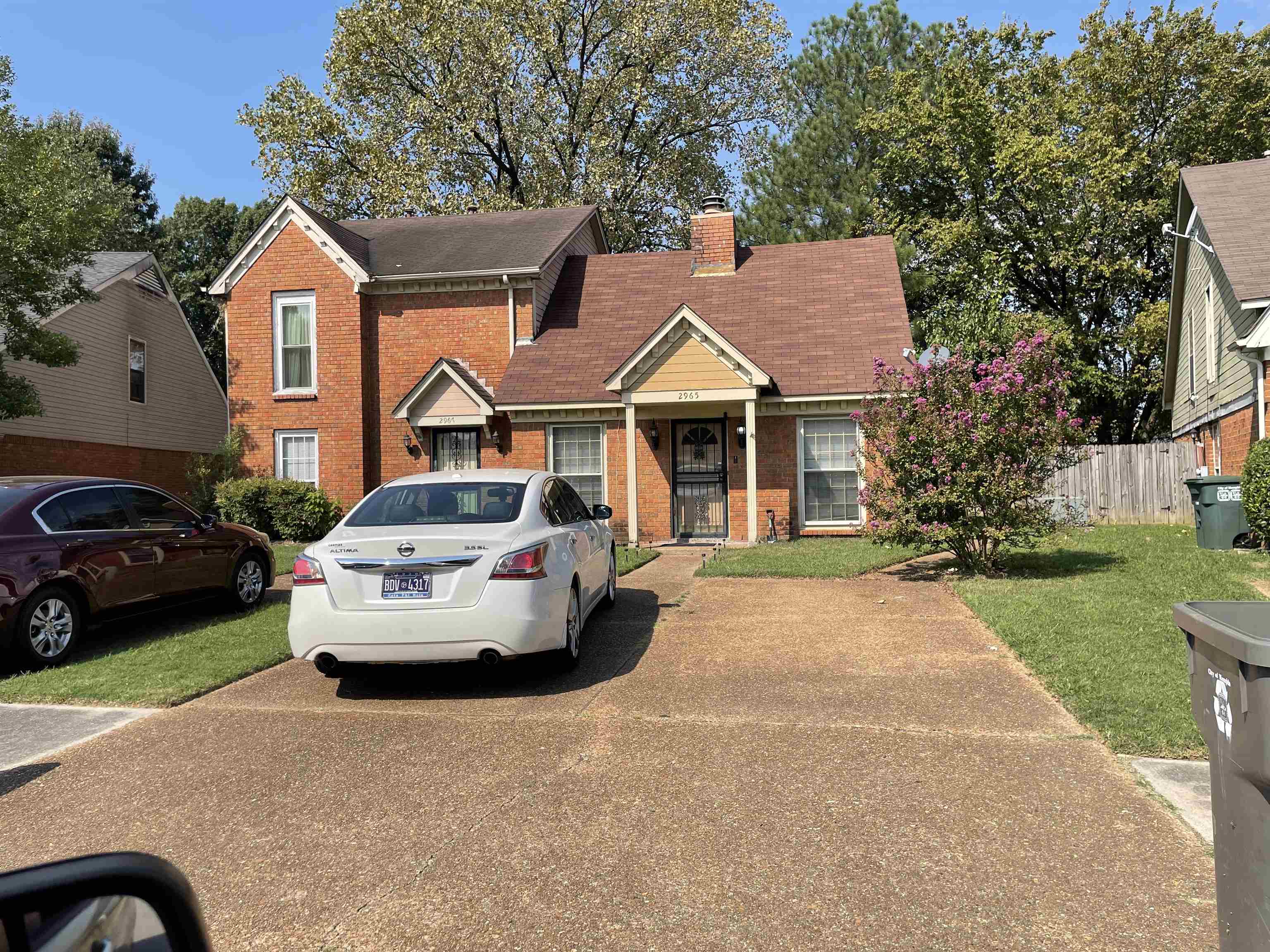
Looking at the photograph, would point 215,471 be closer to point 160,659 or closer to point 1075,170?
point 160,659

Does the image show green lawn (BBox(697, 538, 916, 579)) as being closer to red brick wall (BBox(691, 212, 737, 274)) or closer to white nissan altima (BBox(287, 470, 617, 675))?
white nissan altima (BBox(287, 470, 617, 675))

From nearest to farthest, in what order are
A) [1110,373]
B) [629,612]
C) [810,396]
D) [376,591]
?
[376,591] → [629,612] → [810,396] → [1110,373]

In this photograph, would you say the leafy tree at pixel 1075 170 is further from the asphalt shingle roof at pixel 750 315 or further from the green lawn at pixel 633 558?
the green lawn at pixel 633 558

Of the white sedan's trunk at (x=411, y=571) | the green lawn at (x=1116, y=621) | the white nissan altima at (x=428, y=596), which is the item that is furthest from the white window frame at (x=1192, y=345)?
the white sedan's trunk at (x=411, y=571)

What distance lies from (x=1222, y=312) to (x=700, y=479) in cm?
1107

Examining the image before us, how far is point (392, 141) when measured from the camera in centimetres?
3116

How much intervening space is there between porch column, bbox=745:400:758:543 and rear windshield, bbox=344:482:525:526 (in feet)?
30.2

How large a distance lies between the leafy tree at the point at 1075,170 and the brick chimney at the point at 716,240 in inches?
322

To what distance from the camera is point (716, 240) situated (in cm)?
2039

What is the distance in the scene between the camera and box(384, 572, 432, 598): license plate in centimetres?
607

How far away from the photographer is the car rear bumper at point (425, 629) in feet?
19.8

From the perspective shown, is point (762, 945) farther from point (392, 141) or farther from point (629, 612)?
point (392, 141)

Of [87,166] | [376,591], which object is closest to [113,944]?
[376,591]

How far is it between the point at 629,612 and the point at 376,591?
3.83 metres
